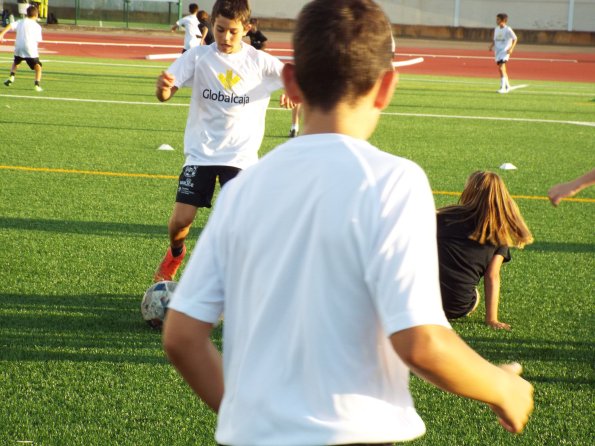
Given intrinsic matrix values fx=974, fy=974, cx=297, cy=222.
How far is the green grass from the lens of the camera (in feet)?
14.0

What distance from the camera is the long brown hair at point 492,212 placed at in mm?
5473

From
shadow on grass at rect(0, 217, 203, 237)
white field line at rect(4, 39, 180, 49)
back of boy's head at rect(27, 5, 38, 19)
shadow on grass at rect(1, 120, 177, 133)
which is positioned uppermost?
back of boy's head at rect(27, 5, 38, 19)

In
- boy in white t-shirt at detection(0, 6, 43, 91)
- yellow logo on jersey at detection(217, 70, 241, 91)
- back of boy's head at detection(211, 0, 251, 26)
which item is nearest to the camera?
back of boy's head at detection(211, 0, 251, 26)

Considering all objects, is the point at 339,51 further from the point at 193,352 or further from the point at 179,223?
the point at 179,223

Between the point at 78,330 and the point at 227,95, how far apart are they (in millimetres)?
1900

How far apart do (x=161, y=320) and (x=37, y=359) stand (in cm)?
76

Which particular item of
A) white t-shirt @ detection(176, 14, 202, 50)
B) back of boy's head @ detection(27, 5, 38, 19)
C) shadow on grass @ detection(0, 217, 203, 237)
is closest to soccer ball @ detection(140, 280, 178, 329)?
shadow on grass @ detection(0, 217, 203, 237)

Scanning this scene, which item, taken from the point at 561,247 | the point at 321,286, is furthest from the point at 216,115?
the point at 321,286

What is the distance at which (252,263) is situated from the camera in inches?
69.8

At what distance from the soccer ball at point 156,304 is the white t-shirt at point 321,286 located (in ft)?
11.8

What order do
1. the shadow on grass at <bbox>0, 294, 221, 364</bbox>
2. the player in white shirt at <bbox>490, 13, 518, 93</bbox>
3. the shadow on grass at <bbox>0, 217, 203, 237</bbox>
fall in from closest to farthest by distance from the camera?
the shadow on grass at <bbox>0, 294, 221, 364</bbox> < the shadow on grass at <bbox>0, 217, 203, 237</bbox> < the player in white shirt at <bbox>490, 13, 518, 93</bbox>

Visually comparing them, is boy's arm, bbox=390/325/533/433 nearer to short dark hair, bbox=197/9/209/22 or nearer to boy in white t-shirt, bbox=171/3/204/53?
short dark hair, bbox=197/9/209/22

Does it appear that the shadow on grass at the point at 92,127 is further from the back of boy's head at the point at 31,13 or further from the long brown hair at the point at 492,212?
the long brown hair at the point at 492,212

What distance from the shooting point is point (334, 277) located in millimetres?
1692
